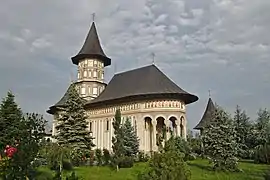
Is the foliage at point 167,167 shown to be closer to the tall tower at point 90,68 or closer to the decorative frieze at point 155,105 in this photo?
the decorative frieze at point 155,105

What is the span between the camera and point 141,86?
46750mm

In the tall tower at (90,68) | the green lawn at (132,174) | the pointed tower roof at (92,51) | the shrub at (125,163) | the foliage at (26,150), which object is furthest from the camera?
the pointed tower roof at (92,51)

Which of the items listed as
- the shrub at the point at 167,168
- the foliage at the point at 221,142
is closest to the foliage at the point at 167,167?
the shrub at the point at 167,168

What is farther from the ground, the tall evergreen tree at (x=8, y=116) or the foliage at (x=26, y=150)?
the tall evergreen tree at (x=8, y=116)

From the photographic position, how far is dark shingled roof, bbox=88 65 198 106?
44562 millimetres

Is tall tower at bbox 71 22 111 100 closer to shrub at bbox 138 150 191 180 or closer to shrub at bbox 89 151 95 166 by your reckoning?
shrub at bbox 89 151 95 166

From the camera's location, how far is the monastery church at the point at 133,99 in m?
44.4

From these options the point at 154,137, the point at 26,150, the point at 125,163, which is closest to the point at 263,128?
the point at 154,137

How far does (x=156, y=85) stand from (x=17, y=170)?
3226 centimetres

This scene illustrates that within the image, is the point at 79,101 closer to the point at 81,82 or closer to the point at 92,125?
the point at 92,125

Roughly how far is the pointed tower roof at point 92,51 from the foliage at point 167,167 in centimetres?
4132

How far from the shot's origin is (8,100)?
37438 millimetres

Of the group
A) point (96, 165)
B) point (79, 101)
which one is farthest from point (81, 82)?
point (96, 165)

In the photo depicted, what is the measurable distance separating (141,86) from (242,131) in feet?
39.8
